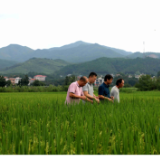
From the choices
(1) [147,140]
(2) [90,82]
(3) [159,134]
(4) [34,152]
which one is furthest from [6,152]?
(2) [90,82]

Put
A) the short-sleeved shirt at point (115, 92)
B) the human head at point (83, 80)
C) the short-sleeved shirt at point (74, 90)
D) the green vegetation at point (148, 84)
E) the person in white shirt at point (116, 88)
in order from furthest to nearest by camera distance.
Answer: the green vegetation at point (148, 84) → the short-sleeved shirt at point (115, 92) → the person in white shirt at point (116, 88) → the short-sleeved shirt at point (74, 90) → the human head at point (83, 80)

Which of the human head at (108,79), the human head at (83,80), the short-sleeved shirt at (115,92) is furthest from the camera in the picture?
the short-sleeved shirt at (115,92)

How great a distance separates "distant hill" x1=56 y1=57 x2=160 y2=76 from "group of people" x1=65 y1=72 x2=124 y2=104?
Result: 141m

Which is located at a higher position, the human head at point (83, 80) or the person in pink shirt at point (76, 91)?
the human head at point (83, 80)

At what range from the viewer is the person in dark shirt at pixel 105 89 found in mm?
6117

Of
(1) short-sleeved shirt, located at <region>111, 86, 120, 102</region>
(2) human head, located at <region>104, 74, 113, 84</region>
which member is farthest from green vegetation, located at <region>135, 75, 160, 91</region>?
(2) human head, located at <region>104, 74, 113, 84</region>

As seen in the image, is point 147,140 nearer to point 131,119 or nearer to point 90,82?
point 131,119

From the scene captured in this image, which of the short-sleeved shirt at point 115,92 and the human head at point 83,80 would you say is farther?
the short-sleeved shirt at point 115,92

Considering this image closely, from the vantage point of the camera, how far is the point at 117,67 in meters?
164

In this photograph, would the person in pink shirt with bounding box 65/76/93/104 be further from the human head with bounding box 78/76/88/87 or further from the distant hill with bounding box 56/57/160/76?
the distant hill with bounding box 56/57/160/76

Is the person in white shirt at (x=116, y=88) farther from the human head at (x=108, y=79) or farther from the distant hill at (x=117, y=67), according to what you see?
the distant hill at (x=117, y=67)

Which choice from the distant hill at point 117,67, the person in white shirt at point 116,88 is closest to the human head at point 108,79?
the person in white shirt at point 116,88

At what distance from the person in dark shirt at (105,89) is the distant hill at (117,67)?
462ft

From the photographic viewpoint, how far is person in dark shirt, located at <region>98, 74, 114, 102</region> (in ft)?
20.1
